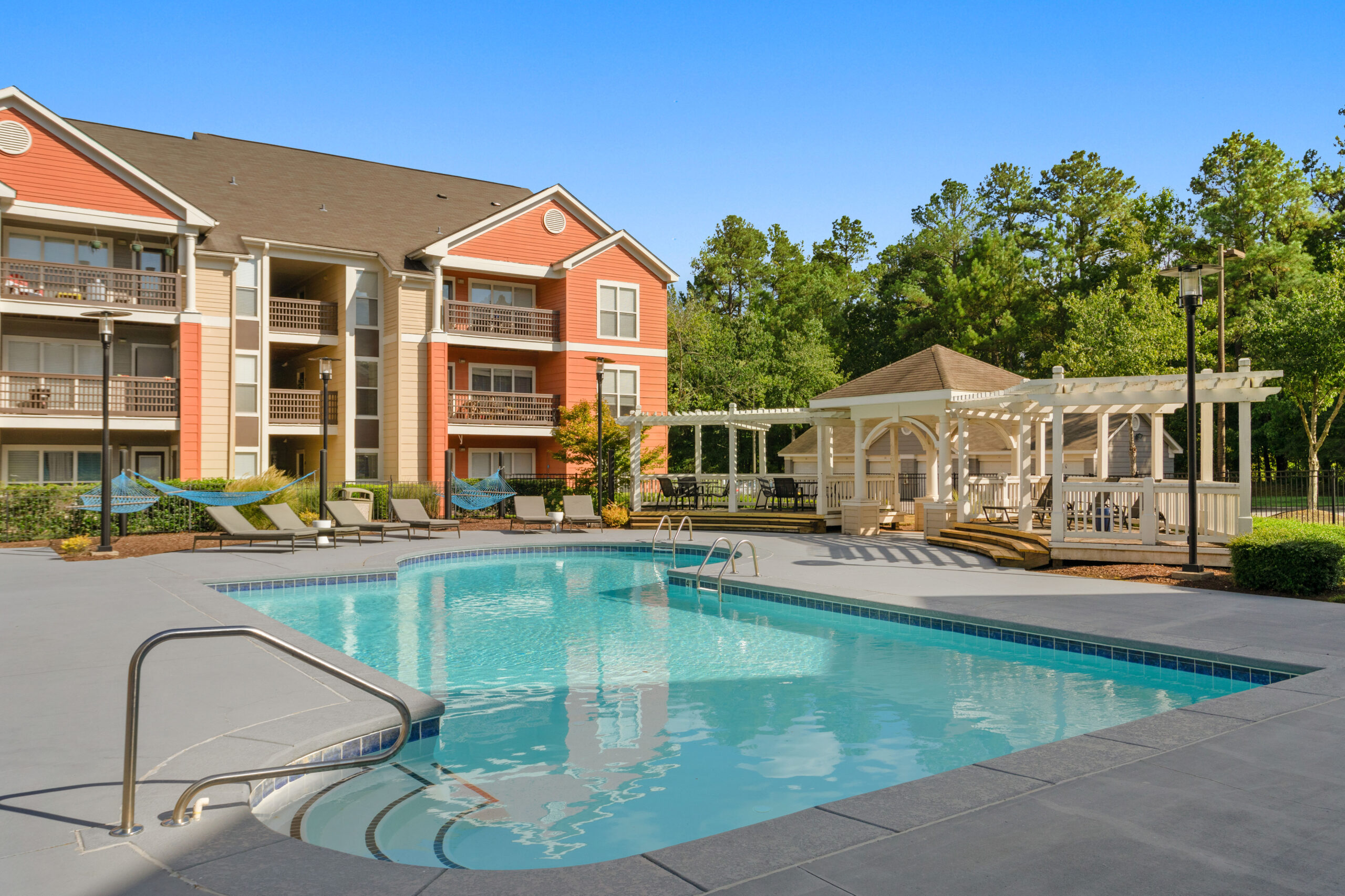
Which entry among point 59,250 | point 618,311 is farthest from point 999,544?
point 59,250

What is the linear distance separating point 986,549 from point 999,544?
30 cm

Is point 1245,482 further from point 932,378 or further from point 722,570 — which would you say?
point 722,570

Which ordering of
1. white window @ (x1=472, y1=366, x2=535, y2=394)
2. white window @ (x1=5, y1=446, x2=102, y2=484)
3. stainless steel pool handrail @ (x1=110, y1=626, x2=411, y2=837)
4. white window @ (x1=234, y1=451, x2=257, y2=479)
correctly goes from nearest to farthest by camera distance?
stainless steel pool handrail @ (x1=110, y1=626, x2=411, y2=837), white window @ (x1=5, y1=446, x2=102, y2=484), white window @ (x1=234, y1=451, x2=257, y2=479), white window @ (x1=472, y1=366, x2=535, y2=394)

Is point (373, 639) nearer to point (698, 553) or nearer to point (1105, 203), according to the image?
point (698, 553)

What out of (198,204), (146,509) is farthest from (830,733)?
(198,204)

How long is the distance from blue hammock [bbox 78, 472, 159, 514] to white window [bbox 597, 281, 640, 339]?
47.8 feet

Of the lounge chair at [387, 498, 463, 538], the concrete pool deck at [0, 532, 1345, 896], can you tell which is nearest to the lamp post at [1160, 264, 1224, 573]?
the concrete pool deck at [0, 532, 1345, 896]

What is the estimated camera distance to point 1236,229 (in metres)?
38.7

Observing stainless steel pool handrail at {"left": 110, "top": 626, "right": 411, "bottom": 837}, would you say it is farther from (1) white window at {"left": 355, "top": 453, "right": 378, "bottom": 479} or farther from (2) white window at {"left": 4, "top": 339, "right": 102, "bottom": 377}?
(1) white window at {"left": 355, "top": 453, "right": 378, "bottom": 479}

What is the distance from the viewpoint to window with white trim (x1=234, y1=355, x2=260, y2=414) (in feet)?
78.4

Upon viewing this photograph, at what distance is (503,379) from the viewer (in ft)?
94.6

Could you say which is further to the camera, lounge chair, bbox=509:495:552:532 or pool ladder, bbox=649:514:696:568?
lounge chair, bbox=509:495:552:532

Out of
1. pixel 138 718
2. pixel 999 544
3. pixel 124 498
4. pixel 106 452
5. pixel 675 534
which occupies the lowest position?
pixel 675 534

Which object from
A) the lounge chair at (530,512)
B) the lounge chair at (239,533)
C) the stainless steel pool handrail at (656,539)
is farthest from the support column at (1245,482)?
the lounge chair at (239,533)
